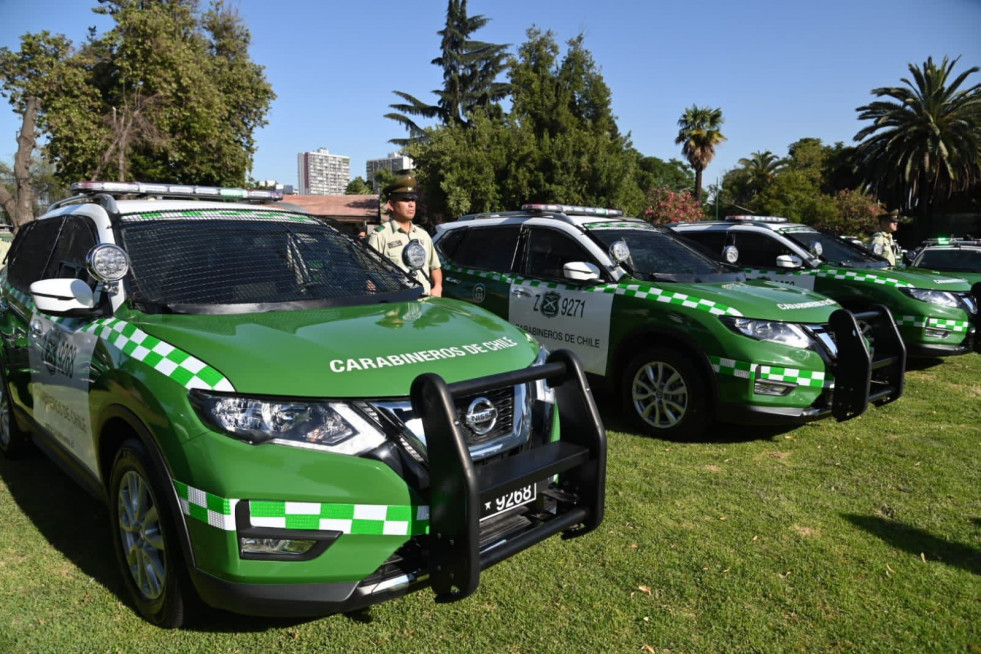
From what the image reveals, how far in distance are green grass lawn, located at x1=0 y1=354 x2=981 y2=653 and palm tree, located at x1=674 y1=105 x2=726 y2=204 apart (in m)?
45.0

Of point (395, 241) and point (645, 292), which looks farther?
point (395, 241)

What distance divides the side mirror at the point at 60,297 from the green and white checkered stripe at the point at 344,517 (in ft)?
4.89

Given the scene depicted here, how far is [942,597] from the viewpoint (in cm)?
304

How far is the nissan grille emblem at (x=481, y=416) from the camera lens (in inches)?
101

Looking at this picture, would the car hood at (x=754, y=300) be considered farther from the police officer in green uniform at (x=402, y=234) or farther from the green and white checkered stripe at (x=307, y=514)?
the green and white checkered stripe at (x=307, y=514)

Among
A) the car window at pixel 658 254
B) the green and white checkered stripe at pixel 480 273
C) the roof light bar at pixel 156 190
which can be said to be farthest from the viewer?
the green and white checkered stripe at pixel 480 273

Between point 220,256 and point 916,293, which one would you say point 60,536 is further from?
point 916,293

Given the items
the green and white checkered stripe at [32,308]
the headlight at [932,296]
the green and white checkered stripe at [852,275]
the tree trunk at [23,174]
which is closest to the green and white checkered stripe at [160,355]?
the green and white checkered stripe at [32,308]

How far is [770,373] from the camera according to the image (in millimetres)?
4711

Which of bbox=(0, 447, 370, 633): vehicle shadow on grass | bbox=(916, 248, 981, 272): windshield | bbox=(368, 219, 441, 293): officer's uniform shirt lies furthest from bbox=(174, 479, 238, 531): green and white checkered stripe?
bbox=(916, 248, 981, 272): windshield

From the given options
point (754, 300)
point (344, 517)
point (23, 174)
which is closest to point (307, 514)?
point (344, 517)

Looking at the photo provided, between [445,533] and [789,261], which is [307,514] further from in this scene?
[789,261]

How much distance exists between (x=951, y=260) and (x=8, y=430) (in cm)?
1195

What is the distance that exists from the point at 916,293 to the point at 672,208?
23.4 metres
